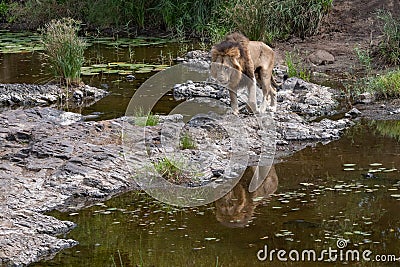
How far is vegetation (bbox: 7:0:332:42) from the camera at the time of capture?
15000mm

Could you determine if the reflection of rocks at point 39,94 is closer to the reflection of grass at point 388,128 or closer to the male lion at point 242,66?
the male lion at point 242,66

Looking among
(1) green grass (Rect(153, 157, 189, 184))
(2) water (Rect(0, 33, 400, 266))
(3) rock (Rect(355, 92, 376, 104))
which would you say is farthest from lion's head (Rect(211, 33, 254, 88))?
(3) rock (Rect(355, 92, 376, 104))

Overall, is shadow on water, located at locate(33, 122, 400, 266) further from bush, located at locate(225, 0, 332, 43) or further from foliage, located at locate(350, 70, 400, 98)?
bush, located at locate(225, 0, 332, 43)

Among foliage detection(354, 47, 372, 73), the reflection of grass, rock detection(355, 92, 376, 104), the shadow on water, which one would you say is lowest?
the shadow on water

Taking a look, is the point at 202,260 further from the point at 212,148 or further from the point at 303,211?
the point at 212,148

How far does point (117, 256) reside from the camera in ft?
19.0

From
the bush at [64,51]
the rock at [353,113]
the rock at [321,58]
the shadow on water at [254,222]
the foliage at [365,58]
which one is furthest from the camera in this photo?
the rock at [321,58]

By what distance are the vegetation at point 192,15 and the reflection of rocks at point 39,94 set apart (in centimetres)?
390

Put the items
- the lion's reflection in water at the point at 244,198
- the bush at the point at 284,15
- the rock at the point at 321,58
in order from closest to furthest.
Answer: the lion's reflection in water at the point at 244,198
the rock at the point at 321,58
the bush at the point at 284,15

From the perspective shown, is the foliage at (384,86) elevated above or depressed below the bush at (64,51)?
below

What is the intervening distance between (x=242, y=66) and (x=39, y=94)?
3.97 meters

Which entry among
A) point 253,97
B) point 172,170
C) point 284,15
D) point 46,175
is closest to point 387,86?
point 253,97

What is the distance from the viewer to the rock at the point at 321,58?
47.1 feet

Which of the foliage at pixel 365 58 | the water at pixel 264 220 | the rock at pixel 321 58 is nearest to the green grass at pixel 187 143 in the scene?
the water at pixel 264 220
